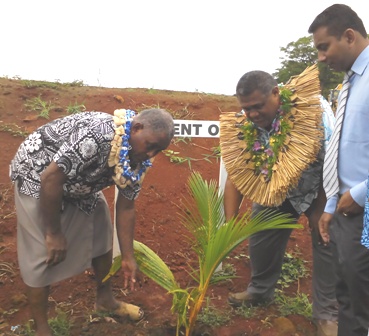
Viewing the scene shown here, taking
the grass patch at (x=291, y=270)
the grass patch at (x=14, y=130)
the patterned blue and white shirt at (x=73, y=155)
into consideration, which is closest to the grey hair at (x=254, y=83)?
the patterned blue and white shirt at (x=73, y=155)

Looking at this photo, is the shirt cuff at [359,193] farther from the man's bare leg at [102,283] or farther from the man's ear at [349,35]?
the man's bare leg at [102,283]

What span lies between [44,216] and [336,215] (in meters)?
1.48

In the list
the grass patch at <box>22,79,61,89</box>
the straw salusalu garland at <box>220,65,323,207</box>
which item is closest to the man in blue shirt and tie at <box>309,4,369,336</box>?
the straw salusalu garland at <box>220,65,323,207</box>

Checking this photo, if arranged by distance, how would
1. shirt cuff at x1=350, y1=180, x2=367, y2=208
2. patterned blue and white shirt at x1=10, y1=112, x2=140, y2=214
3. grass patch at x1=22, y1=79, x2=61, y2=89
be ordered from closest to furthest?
shirt cuff at x1=350, y1=180, x2=367, y2=208 < patterned blue and white shirt at x1=10, y1=112, x2=140, y2=214 < grass patch at x1=22, y1=79, x2=61, y2=89

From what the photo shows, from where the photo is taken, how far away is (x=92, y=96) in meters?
5.86

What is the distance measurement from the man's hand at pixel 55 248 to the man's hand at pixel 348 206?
4.80ft

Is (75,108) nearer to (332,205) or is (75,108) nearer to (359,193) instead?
(332,205)

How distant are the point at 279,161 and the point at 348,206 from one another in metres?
0.75

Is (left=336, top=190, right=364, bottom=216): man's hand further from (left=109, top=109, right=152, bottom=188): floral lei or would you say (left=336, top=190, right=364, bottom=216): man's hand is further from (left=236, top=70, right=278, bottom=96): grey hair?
(left=109, top=109, right=152, bottom=188): floral lei

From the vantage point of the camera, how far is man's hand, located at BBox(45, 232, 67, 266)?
2631 millimetres

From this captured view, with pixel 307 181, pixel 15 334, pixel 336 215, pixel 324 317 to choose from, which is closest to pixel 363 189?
pixel 336 215

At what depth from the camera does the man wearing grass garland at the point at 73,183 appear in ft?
8.07

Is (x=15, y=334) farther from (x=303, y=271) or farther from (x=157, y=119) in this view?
(x=303, y=271)

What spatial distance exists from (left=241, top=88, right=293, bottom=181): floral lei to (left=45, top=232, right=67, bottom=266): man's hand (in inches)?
48.8
